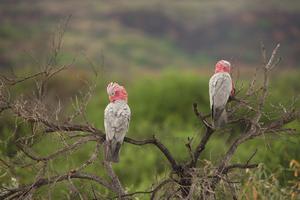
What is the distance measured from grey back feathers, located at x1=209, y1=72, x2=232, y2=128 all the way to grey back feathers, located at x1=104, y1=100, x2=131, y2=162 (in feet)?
2.49

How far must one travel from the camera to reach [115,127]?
4809 millimetres

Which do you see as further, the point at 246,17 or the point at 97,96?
the point at 246,17

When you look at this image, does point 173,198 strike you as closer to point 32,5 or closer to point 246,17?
point 246,17

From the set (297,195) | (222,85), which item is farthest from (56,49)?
(297,195)

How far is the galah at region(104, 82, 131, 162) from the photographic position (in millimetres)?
4816

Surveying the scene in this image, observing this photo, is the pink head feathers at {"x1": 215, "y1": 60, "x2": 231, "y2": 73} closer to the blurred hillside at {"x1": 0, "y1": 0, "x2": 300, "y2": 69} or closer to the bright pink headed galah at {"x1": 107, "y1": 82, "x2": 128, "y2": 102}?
the bright pink headed galah at {"x1": 107, "y1": 82, "x2": 128, "y2": 102}

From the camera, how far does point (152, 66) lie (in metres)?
54.6

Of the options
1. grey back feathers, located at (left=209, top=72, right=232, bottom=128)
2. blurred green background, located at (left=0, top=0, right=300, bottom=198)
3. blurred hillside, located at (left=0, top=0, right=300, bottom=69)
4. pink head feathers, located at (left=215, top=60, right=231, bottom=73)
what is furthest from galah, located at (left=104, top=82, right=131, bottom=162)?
blurred hillside, located at (left=0, top=0, right=300, bottom=69)

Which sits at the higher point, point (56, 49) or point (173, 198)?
point (56, 49)

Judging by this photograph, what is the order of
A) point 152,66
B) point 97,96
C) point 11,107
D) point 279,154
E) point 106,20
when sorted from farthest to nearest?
point 106,20
point 152,66
point 97,96
point 279,154
point 11,107

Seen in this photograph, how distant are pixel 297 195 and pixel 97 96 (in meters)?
20.9

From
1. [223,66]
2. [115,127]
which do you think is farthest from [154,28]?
[115,127]

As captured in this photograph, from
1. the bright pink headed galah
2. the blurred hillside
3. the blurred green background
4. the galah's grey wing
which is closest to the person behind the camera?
the galah's grey wing

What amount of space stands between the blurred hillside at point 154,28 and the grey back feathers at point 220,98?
41.9m
